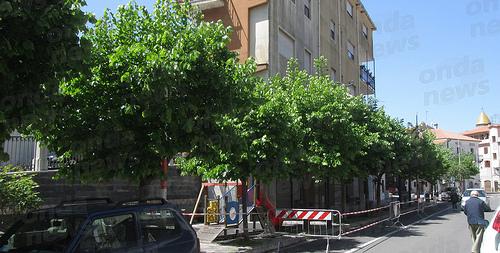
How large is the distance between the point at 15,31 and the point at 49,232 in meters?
2.48

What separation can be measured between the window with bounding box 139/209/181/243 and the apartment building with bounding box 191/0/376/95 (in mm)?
14753

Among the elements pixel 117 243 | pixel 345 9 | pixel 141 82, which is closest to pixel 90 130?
pixel 141 82

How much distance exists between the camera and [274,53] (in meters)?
20.4

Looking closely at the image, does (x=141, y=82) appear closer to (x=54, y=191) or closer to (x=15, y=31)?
(x=15, y=31)

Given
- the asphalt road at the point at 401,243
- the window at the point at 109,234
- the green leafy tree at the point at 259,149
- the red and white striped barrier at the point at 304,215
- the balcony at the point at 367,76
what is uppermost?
the balcony at the point at 367,76

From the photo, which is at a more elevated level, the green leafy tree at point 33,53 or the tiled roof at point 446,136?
the tiled roof at point 446,136

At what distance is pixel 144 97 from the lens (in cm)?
711

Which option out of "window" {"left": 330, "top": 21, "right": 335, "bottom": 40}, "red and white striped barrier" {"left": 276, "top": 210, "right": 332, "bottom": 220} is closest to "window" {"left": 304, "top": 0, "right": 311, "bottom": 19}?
"window" {"left": 330, "top": 21, "right": 335, "bottom": 40}

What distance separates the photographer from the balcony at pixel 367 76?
1419 inches

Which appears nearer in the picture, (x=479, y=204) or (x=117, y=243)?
(x=117, y=243)

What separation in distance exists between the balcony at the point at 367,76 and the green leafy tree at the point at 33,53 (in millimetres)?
32690

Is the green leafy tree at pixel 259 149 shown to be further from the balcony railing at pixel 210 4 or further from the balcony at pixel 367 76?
the balcony at pixel 367 76

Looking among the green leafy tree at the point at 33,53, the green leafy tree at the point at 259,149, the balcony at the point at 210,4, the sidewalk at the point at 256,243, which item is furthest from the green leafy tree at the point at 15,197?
the balcony at the point at 210,4

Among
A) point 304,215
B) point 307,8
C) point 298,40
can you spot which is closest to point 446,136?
point 307,8
